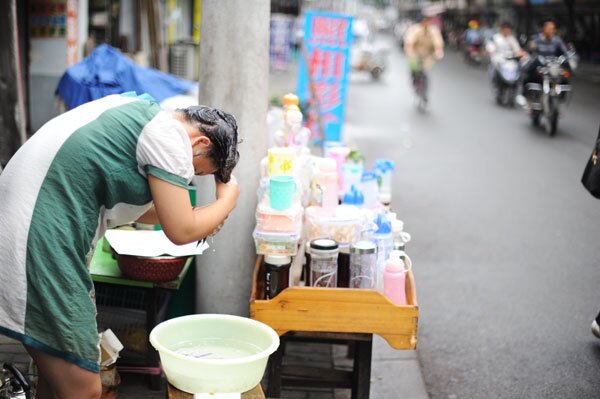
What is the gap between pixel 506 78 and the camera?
65.5ft

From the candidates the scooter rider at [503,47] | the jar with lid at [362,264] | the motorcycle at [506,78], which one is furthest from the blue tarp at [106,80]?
the scooter rider at [503,47]

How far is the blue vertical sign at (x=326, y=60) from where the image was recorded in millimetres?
11570

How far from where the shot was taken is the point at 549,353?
19.0ft

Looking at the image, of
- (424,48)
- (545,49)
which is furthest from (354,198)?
(424,48)

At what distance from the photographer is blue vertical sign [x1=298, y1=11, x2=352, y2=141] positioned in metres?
11.6

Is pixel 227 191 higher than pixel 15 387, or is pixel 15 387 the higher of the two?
pixel 227 191

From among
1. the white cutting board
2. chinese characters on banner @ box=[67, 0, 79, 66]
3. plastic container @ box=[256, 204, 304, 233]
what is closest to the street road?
plastic container @ box=[256, 204, 304, 233]

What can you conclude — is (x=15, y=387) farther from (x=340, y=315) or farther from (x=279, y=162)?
(x=279, y=162)

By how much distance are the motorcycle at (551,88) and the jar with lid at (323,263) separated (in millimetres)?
11653

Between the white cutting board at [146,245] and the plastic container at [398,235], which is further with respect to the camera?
the plastic container at [398,235]

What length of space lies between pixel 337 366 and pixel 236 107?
6.17 feet

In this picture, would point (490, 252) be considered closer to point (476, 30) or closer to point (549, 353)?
point (549, 353)

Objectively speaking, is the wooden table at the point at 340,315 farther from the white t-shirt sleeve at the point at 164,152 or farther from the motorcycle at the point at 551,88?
the motorcycle at the point at 551,88

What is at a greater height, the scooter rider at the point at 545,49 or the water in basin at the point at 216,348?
the scooter rider at the point at 545,49
